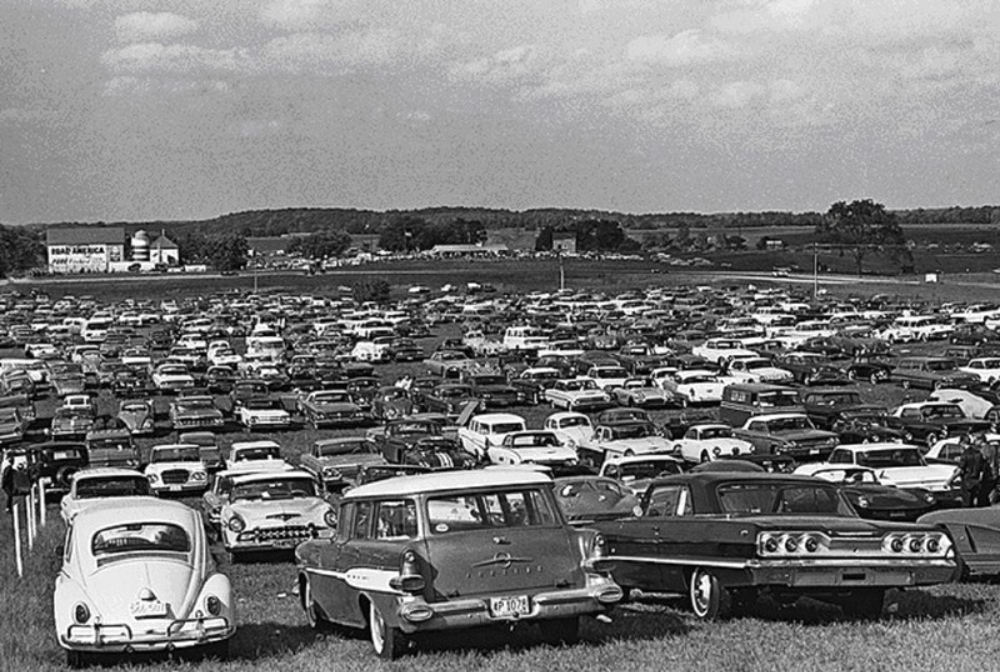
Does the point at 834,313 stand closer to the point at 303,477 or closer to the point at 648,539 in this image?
the point at 303,477

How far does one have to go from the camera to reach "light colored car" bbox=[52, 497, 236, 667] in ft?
42.7

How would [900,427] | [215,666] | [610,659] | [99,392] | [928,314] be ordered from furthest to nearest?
[928,314], [99,392], [900,427], [215,666], [610,659]

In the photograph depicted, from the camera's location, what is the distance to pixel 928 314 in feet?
271

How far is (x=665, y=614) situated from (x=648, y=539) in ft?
2.47

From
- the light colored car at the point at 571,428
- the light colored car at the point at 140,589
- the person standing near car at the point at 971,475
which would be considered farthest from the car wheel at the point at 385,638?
the light colored car at the point at 571,428

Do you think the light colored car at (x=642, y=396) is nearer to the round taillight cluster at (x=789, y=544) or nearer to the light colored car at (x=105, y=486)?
the light colored car at (x=105, y=486)

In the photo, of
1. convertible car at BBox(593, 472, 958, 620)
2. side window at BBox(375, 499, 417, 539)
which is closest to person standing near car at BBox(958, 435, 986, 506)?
convertible car at BBox(593, 472, 958, 620)

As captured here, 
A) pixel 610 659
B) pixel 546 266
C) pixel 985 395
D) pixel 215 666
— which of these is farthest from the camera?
pixel 546 266

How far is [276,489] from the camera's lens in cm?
2405

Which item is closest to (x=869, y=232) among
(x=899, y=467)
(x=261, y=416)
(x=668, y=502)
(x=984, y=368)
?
(x=984, y=368)

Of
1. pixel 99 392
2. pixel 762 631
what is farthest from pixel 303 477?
pixel 99 392

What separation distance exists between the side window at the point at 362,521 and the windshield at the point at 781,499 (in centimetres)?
336

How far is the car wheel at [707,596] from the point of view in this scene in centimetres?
1352

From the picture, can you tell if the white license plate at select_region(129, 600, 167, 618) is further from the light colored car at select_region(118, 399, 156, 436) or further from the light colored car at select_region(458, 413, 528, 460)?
the light colored car at select_region(118, 399, 156, 436)
